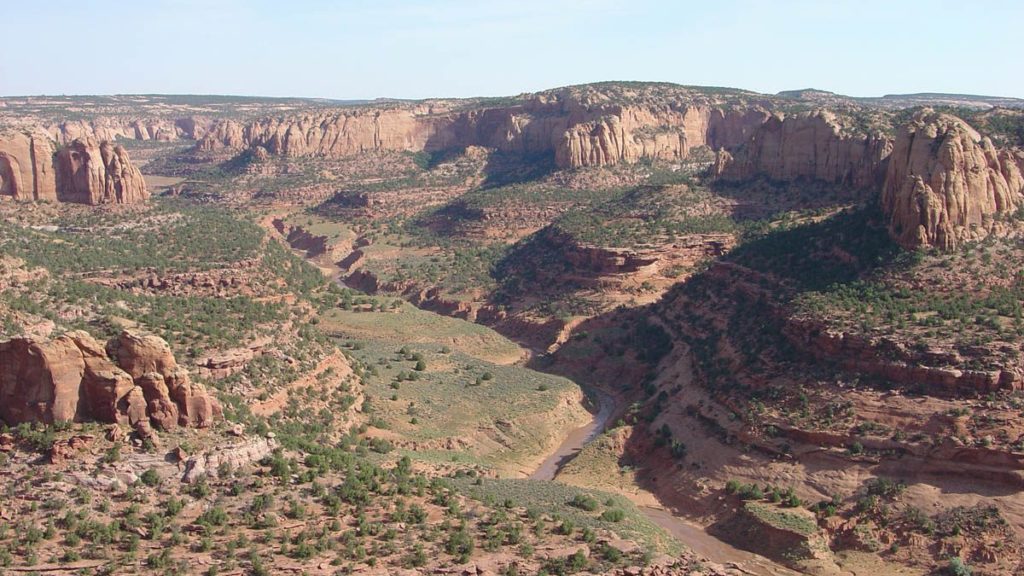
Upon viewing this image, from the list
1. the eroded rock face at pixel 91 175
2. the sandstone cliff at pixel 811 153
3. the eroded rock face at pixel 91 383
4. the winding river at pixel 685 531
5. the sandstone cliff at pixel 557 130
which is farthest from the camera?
the sandstone cliff at pixel 557 130

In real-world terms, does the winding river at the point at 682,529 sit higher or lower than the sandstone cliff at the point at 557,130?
lower

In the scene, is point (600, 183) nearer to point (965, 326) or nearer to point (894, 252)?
point (894, 252)

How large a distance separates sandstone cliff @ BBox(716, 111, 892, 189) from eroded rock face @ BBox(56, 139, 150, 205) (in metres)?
63.5

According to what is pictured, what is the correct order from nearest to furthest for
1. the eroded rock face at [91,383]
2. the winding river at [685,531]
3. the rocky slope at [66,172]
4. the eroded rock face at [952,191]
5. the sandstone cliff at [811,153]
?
the eroded rock face at [91,383]
the winding river at [685,531]
the eroded rock face at [952,191]
the sandstone cliff at [811,153]
the rocky slope at [66,172]

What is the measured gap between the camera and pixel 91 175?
9706cm

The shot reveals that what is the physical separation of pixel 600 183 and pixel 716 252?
Answer: 49.1 metres

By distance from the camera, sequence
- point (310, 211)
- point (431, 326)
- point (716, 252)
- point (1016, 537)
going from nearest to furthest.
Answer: point (1016, 537), point (431, 326), point (716, 252), point (310, 211)

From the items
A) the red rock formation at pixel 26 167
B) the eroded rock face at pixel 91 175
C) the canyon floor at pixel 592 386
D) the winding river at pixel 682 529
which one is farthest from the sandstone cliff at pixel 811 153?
the red rock formation at pixel 26 167

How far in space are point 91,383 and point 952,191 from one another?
51.6 meters

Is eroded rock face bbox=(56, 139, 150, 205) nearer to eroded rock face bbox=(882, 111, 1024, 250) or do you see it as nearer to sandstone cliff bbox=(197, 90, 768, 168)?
sandstone cliff bbox=(197, 90, 768, 168)

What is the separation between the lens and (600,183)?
14538 centimetres

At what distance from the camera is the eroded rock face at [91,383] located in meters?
40.0

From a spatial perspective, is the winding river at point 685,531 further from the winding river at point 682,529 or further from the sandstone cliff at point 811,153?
the sandstone cliff at point 811,153

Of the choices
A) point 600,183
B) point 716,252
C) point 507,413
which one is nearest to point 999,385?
point 507,413
